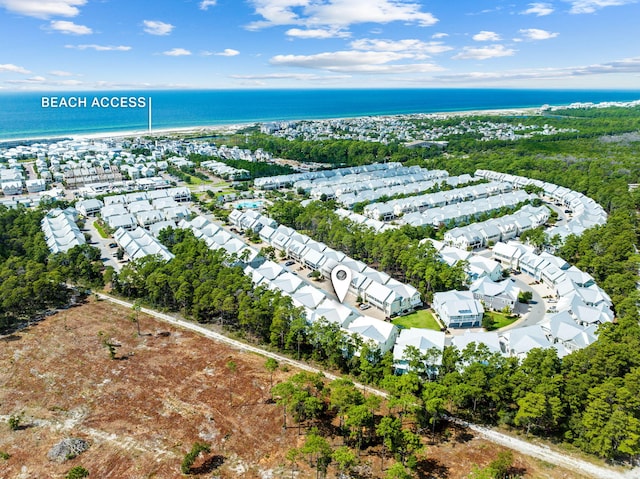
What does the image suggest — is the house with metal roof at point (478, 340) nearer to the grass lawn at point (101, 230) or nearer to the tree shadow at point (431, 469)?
the tree shadow at point (431, 469)

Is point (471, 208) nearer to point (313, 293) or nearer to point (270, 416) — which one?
point (313, 293)

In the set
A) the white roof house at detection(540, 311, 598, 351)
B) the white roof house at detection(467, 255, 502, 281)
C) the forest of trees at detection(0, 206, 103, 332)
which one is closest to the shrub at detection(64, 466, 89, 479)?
the forest of trees at detection(0, 206, 103, 332)

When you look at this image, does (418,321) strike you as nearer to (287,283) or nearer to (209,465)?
(287,283)

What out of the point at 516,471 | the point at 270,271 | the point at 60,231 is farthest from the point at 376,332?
the point at 60,231

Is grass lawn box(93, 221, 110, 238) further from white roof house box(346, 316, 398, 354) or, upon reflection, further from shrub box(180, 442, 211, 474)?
shrub box(180, 442, 211, 474)

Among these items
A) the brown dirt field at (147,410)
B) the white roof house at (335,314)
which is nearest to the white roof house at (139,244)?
the brown dirt field at (147,410)
